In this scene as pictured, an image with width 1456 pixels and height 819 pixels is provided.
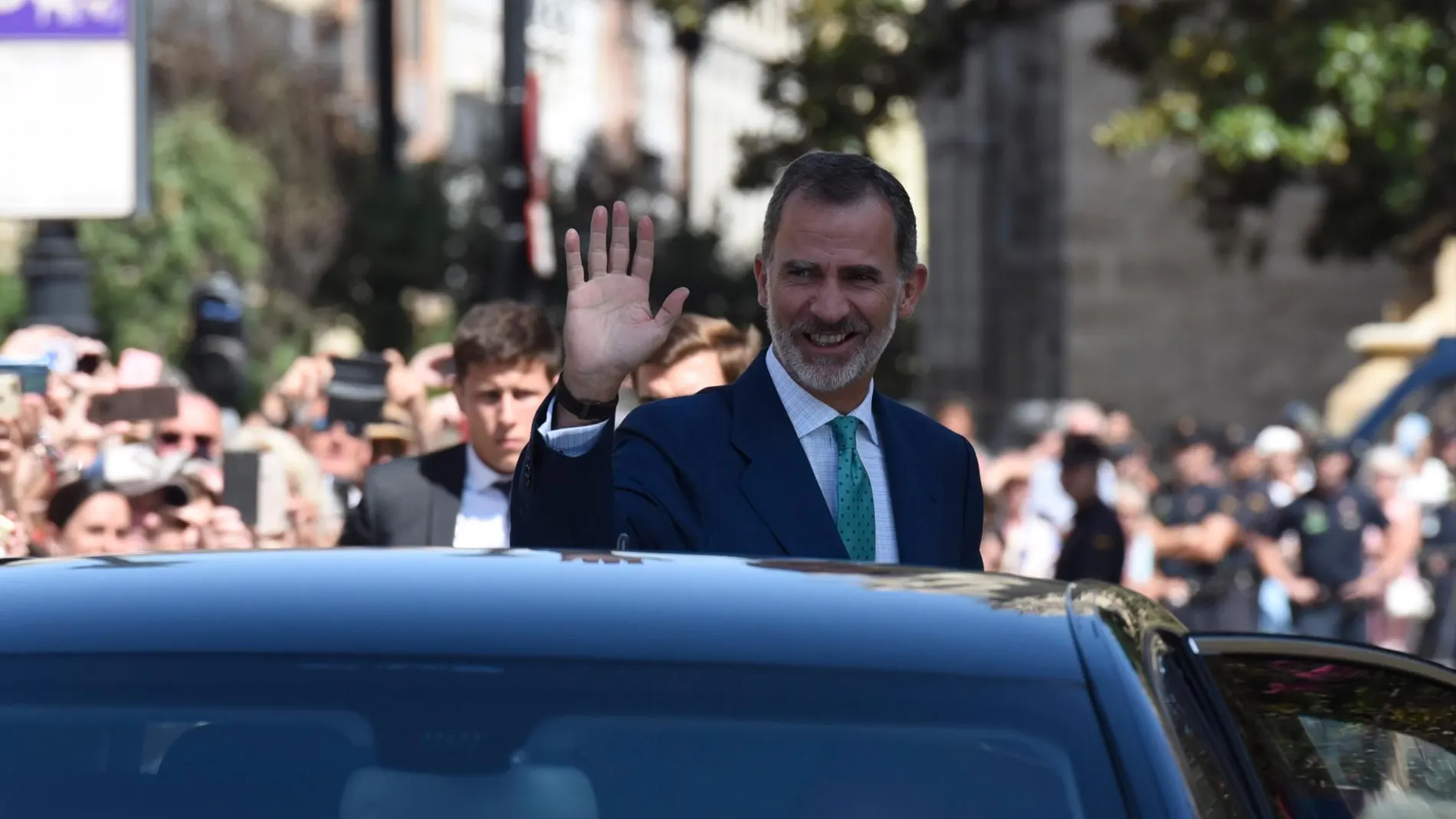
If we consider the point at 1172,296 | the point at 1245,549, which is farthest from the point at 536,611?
the point at 1172,296

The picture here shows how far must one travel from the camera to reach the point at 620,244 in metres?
4.45

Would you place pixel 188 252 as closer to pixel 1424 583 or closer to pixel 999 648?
pixel 1424 583

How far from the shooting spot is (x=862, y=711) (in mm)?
3012

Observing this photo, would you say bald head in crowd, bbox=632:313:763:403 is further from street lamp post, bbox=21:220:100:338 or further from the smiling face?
street lamp post, bbox=21:220:100:338

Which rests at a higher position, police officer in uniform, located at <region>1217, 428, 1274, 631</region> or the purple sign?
the purple sign

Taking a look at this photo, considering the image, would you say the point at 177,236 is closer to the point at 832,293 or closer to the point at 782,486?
the point at 832,293

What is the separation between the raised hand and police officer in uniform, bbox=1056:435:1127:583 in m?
8.04

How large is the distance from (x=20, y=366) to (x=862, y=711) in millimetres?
4193

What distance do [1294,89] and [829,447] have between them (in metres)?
15.1

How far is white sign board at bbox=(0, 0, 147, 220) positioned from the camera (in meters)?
8.62

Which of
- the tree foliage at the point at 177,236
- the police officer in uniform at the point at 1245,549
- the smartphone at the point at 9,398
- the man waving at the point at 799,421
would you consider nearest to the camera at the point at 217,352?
the smartphone at the point at 9,398

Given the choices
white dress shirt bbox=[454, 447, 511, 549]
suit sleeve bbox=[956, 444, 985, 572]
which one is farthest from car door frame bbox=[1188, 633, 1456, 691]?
white dress shirt bbox=[454, 447, 511, 549]

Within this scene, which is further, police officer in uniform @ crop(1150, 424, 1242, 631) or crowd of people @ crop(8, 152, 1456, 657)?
police officer in uniform @ crop(1150, 424, 1242, 631)

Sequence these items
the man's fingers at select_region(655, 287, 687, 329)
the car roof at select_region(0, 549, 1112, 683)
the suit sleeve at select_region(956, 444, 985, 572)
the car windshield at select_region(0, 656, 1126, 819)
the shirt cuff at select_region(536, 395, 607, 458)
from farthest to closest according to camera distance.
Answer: the suit sleeve at select_region(956, 444, 985, 572) < the man's fingers at select_region(655, 287, 687, 329) < the shirt cuff at select_region(536, 395, 607, 458) < the car roof at select_region(0, 549, 1112, 683) < the car windshield at select_region(0, 656, 1126, 819)
